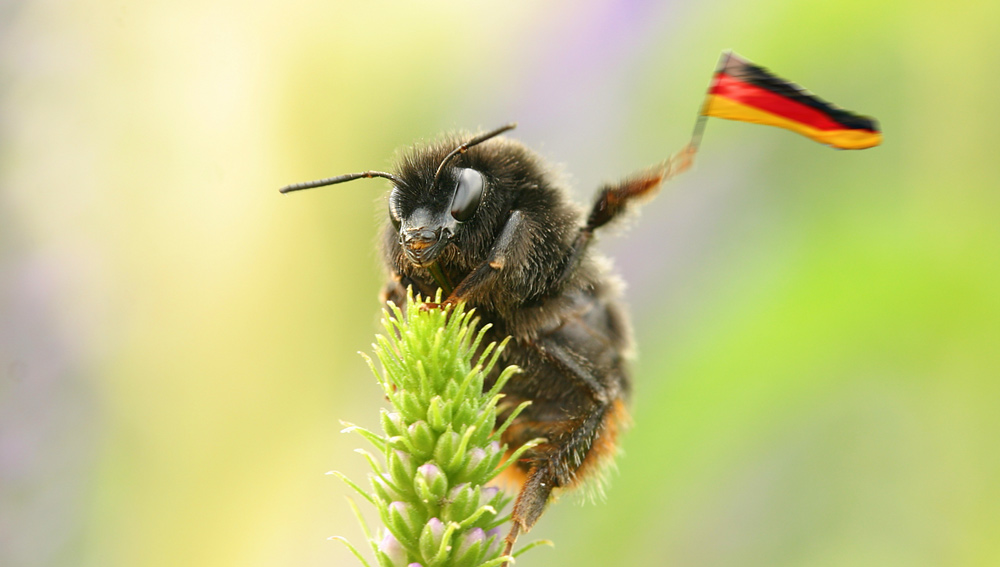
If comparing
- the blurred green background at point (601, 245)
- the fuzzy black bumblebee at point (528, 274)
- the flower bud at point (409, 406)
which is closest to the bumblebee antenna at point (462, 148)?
the fuzzy black bumblebee at point (528, 274)

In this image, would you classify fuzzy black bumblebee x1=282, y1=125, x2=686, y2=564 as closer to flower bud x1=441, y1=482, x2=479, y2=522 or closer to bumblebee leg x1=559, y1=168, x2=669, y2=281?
bumblebee leg x1=559, y1=168, x2=669, y2=281

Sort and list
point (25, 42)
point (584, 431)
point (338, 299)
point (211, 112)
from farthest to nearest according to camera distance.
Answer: point (338, 299)
point (211, 112)
point (25, 42)
point (584, 431)

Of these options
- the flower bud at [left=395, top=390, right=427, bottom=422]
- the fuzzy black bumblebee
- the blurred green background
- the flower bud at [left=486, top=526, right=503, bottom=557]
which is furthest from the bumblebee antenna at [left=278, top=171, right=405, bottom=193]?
the blurred green background

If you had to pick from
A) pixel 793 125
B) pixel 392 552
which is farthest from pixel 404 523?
pixel 793 125

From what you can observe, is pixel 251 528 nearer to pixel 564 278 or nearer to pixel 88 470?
pixel 88 470

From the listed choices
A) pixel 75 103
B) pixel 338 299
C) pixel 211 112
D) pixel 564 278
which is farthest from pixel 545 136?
pixel 564 278

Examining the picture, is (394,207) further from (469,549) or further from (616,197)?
(469,549)

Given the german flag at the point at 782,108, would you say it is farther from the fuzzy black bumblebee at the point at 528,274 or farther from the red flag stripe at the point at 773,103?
the fuzzy black bumblebee at the point at 528,274
